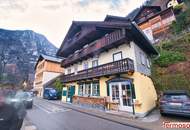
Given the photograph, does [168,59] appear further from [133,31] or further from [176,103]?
[176,103]

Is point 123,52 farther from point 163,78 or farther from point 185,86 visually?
point 185,86

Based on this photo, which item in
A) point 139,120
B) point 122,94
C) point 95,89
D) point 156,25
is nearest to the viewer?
point 139,120

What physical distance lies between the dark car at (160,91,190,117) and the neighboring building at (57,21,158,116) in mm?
1744

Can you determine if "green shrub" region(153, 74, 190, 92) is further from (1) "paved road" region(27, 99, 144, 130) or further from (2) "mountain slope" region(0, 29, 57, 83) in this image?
(2) "mountain slope" region(0, 29, 57, 83)

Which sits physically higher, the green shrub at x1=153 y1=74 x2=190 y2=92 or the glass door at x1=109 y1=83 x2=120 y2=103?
the green shrub at x1=153 y1=74 x2=190 y2=92

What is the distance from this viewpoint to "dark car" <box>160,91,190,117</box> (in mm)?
8054

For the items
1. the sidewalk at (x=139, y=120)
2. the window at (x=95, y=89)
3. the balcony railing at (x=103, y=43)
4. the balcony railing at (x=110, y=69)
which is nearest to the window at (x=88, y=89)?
the window at (x=95, y=89)

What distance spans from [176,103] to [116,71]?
5.02m

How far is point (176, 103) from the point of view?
8414mm

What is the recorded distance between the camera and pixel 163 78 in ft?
47.5

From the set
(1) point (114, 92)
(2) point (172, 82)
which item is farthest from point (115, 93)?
(2) point (172, 82)

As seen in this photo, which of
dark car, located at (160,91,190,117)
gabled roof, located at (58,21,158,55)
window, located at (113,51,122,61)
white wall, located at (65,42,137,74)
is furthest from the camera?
window, located at (113,51,122,61)

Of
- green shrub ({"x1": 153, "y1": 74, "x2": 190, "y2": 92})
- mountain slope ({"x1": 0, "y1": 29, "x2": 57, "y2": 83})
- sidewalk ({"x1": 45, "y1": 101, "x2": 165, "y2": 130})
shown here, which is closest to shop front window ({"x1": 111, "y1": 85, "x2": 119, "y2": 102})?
sidewalk ({"x1": 45, "y1": 101, "x2": 165, "y2": 130})

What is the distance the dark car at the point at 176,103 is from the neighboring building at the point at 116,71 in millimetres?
1744
